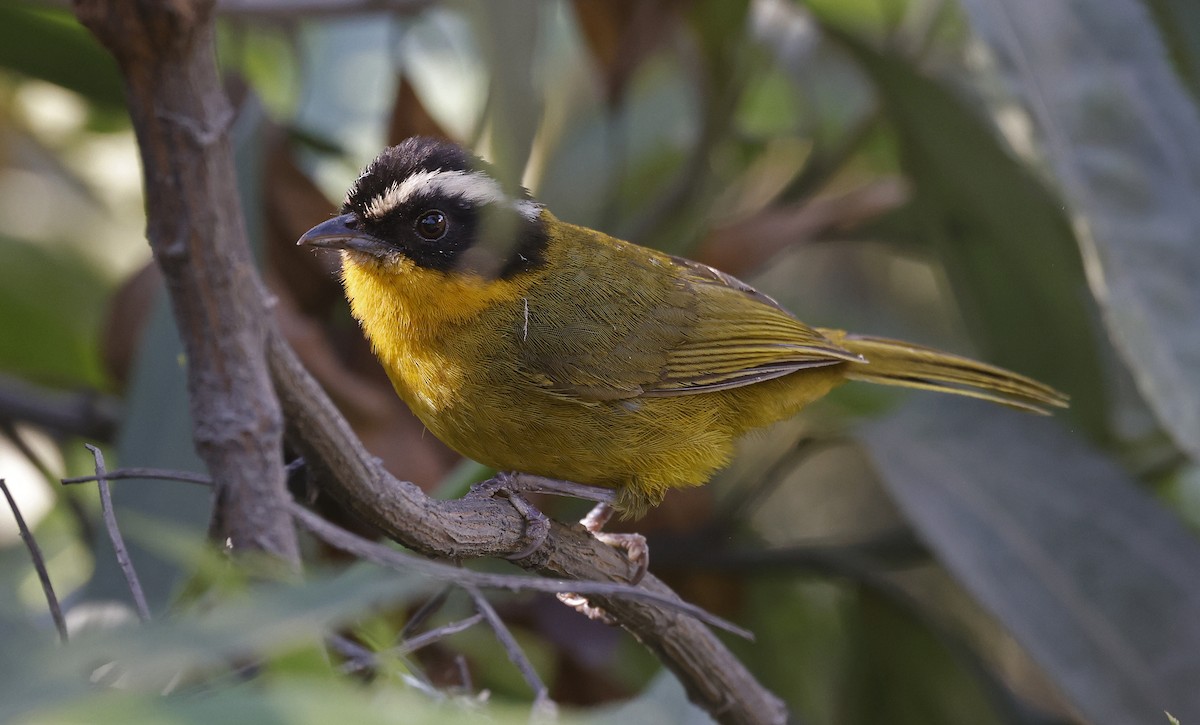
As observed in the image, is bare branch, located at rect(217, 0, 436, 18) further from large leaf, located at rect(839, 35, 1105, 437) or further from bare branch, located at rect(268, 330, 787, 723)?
bare branch, located at rect(268, 330, 787, 723)

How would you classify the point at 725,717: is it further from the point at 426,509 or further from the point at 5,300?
the point at 5,300

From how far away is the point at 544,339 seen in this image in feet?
7.64

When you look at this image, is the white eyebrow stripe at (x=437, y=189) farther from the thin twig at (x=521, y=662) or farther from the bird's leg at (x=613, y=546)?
the thin twig at (x=521, y=662)

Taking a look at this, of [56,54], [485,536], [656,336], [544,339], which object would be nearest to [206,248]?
[485,536]

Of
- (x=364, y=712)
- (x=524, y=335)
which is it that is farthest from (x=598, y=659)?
(x=364, y=712)

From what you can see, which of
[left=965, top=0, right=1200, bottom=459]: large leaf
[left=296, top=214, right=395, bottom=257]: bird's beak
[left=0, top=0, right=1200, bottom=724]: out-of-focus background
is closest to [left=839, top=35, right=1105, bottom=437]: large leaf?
[left=0, top=0, right=1200, bottom=724]: out-of-focus background

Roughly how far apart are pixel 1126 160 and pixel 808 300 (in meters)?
1.45

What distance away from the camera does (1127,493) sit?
294cm

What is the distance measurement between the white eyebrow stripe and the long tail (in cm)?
98

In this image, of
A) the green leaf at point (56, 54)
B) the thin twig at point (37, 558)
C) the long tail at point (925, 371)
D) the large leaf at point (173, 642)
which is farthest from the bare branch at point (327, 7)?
the large leaf at point (173, 642)

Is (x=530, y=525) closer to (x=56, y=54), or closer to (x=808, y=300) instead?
(x=56, y=54)

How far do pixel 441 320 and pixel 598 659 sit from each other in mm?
1100

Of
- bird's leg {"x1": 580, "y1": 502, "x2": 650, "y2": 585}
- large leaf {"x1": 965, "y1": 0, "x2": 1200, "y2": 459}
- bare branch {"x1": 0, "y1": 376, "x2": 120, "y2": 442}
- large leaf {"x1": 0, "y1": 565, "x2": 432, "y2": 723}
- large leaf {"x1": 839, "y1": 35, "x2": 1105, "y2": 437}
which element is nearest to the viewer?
large leaf {"x1": 0, "y1": 565, "x2": 432, "y2": 723}

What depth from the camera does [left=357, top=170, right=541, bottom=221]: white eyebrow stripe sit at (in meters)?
2.22
